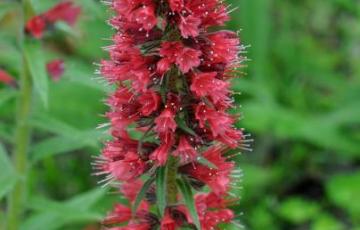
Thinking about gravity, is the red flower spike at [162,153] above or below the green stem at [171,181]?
above

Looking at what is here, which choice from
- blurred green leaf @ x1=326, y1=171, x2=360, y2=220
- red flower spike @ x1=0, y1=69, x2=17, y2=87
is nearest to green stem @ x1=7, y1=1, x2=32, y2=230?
red flower spike @ x1=0, y1=69, x2=17, y2=87

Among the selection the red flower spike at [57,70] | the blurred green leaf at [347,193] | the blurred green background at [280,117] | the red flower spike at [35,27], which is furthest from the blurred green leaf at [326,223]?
the red flower spike at [35,27]

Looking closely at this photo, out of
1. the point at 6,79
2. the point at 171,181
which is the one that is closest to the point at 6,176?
the point at 6,79

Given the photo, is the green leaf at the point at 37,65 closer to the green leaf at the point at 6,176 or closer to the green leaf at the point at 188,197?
the green leaf at the point at 6,176

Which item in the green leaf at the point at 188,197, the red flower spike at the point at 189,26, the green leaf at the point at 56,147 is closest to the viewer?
the red flower spike at the point at 189,26

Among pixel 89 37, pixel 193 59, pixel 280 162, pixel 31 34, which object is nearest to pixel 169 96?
pixel 193 59

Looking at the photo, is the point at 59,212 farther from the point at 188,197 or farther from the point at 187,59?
the point at 187,59
